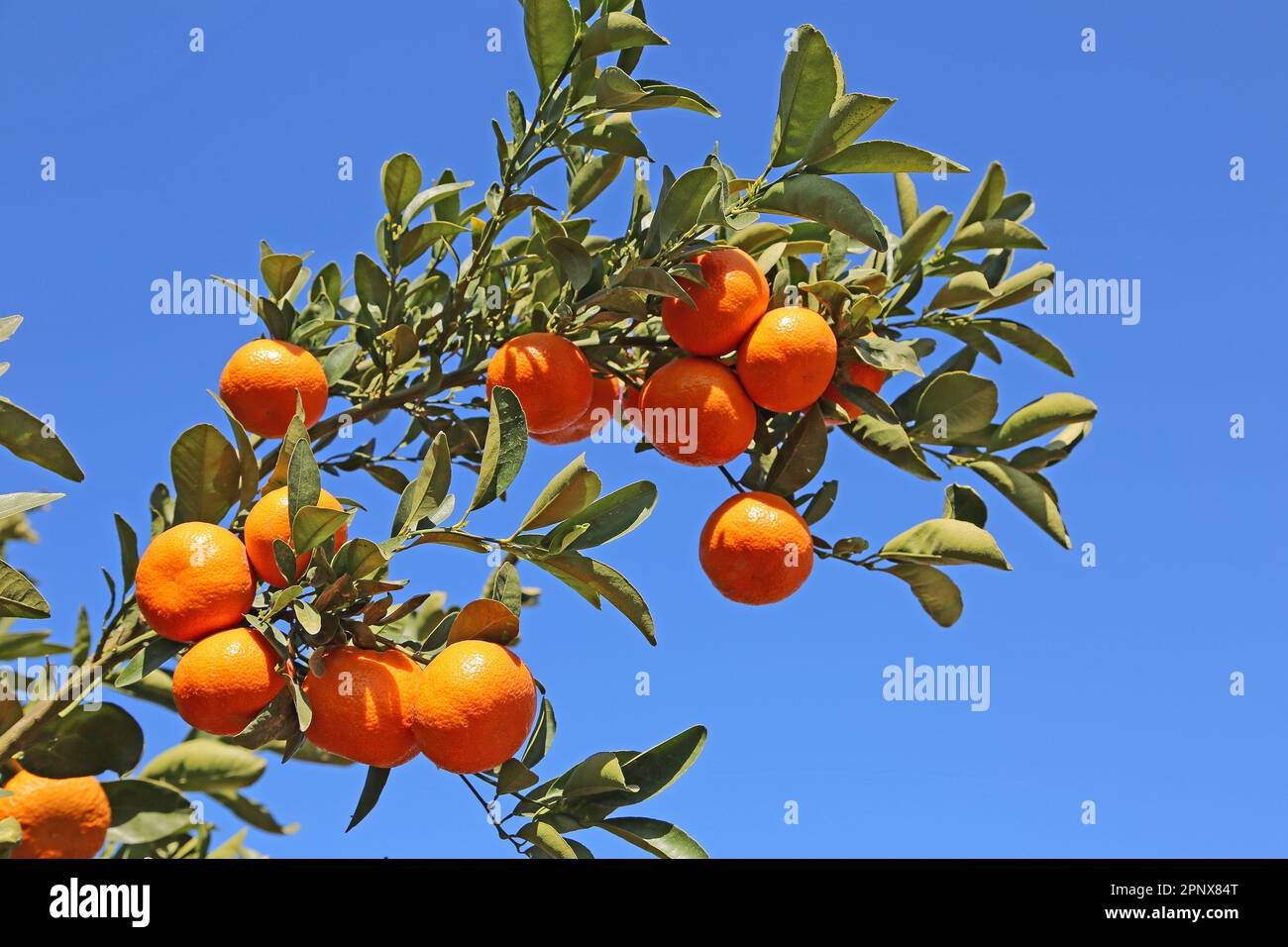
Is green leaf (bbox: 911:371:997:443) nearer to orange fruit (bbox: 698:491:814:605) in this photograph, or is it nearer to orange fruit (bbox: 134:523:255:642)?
orange fruit (bbox: 698:491:814:605)

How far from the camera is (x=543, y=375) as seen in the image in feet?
6.29

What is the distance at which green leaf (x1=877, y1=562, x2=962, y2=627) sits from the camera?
2.13 meters

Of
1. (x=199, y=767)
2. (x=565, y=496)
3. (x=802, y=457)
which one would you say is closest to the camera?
(x=565, y=496)

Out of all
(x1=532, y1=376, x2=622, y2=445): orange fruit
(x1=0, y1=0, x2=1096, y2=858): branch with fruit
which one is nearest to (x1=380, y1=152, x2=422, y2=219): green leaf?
(x1=0, y1=0, x2=1096, y2=858): branch with fruit

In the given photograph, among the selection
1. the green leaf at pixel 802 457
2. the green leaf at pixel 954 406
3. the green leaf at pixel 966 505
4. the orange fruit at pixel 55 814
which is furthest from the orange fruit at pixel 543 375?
the orange fruit at pixel 55 814

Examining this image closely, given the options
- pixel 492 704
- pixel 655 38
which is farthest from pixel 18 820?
pixel 655 38

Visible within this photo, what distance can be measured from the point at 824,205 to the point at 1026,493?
0.67m

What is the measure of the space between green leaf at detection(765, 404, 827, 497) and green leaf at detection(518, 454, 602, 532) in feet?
1.46

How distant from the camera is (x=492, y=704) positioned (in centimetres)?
162

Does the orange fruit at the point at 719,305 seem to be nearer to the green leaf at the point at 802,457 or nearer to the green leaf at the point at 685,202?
the green leaf at the point at 685,202

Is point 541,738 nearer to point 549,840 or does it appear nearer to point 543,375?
point 549,840

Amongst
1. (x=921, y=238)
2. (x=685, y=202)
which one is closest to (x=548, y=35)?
(x=685, y=202)
